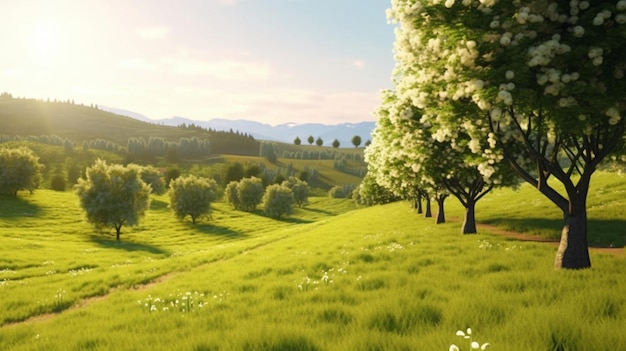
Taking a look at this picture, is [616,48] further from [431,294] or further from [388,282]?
[388,282]

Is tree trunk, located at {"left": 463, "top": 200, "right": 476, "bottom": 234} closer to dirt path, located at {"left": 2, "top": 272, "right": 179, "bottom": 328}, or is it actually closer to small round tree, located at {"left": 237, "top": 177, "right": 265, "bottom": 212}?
dirt path, located at {"left": 2, "top": 272, "right": 179, "bottom": 328}

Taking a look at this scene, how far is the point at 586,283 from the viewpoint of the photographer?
420 inches

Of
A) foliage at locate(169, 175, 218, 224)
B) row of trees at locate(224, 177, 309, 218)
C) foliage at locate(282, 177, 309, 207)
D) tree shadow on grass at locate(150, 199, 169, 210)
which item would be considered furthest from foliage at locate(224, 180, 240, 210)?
foliage at locate(169, 175, 218, 224)

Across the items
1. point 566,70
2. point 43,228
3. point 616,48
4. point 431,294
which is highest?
point 616,48

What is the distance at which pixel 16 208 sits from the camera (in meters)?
88.6

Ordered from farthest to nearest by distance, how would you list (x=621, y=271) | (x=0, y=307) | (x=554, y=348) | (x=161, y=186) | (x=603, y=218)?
(x=161, y=186)
(x=603, y=218)
(x=0, y=307)
(x=621, y=271)
(x=554, y=348)

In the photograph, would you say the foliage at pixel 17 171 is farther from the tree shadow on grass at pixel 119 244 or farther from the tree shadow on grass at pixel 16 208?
the tree shadow on grass at pixel 119 244

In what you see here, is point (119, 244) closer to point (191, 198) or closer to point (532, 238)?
point (191, 198)

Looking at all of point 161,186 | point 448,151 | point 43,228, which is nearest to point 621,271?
point 448,151

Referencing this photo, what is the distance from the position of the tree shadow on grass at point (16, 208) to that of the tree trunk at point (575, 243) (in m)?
96.3

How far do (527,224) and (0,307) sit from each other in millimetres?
35932

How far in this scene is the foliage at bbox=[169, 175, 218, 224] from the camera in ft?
325

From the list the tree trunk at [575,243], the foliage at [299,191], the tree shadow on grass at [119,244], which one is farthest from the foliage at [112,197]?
the foliage at [299,191]

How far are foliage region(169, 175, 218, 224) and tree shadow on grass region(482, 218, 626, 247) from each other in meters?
77.8
